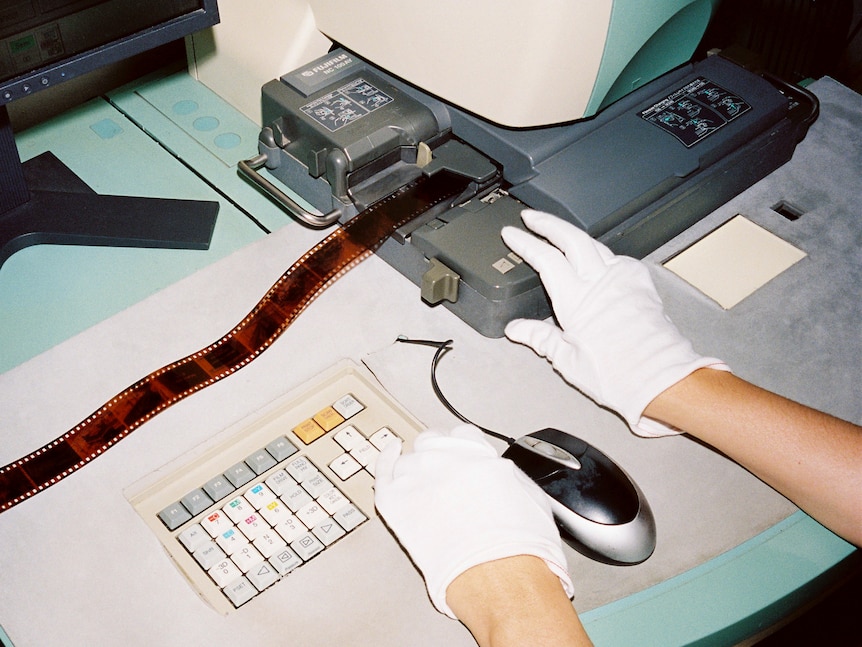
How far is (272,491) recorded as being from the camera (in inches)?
28.5

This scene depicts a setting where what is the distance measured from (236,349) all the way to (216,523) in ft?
0.72

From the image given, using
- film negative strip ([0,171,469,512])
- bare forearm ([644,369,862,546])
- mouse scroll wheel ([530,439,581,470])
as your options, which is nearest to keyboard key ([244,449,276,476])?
film negative strip ([0,171,469,512])

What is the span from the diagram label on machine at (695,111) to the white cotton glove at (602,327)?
207 mm

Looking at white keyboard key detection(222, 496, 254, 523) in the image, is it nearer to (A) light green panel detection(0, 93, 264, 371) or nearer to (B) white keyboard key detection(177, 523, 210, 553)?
(B) white keyboard key detection(177, 523, 210, 553)

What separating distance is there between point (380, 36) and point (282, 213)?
0.25m

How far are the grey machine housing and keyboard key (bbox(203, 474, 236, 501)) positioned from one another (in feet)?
0.99

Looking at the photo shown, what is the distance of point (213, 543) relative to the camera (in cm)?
69

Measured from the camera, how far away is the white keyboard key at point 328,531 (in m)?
0.70

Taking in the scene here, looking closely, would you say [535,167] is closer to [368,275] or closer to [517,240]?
[517,240]

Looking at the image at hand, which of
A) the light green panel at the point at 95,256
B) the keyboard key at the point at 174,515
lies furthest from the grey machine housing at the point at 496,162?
the keyboard key at the point at 174,515

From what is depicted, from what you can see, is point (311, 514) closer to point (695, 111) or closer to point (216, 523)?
point (216, 523)

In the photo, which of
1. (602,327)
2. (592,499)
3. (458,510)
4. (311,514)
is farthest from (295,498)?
(602,327)

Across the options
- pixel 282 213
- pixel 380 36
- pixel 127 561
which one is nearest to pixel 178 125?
pixel 282 213

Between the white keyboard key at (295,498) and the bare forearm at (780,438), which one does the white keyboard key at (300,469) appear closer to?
the white keyboard key at (295,498)
